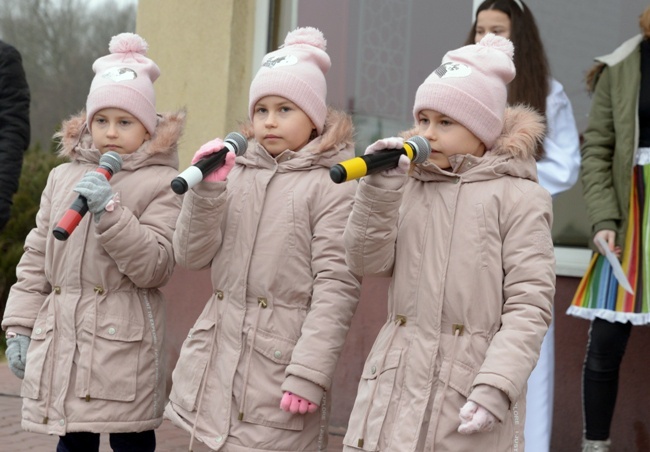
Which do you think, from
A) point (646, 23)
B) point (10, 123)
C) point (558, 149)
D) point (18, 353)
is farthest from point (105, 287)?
point (646, 23)

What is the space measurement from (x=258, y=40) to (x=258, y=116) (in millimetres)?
2855

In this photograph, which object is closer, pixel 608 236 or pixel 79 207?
pixel 79 207

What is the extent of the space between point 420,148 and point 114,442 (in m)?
1.88

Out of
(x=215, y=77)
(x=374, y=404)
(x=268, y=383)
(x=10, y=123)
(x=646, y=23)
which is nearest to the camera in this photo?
(x=374, y=404)

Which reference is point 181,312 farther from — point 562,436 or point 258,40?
point 562,436

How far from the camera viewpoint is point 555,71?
5.85 m

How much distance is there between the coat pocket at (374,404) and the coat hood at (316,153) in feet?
2.71

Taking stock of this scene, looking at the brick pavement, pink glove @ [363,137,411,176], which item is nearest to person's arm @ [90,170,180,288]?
pink glove @ [363,137,411,176]

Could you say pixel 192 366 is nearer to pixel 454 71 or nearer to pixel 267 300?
pixel 267 300

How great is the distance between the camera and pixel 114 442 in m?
4.45

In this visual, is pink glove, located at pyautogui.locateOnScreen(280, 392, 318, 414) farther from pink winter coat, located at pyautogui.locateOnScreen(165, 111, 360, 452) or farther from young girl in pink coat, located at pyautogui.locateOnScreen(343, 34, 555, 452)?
young girl in pink coat, located at pyautogui.locateOnScreen(343, 34, 555, 452)

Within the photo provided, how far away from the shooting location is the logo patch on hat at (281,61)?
4.13 m

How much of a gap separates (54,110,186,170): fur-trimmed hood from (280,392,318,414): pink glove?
1198 mm

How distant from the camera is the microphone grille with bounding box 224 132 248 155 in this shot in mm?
3807
